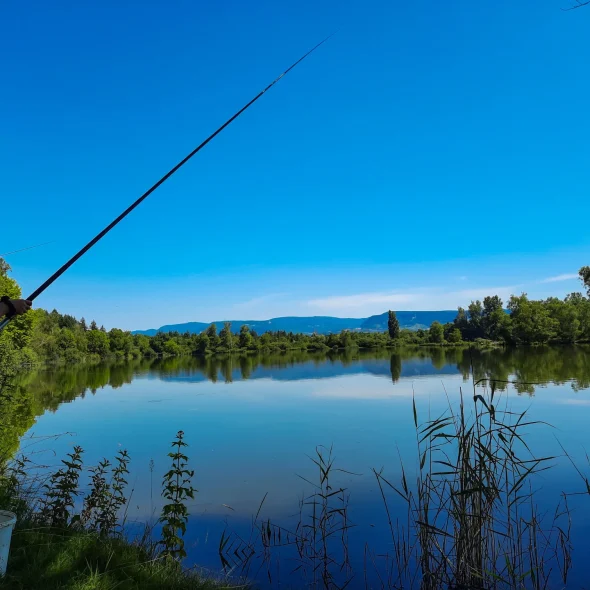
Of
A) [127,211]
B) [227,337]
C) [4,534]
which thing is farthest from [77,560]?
[227,337]

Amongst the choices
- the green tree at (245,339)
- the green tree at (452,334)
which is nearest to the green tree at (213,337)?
the green tree at (245,339)

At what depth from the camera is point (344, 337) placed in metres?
82.1

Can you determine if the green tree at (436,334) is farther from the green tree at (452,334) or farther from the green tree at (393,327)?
the green tree at (393,327)

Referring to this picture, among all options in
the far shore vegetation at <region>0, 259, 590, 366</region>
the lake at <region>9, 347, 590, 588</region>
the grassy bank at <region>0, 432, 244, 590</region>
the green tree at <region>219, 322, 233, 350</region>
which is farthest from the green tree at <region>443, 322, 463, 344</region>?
the grassy bank at <region>0, 432, 244, 590</region>

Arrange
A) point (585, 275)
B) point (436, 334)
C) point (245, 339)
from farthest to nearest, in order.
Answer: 1. point (245, 339)
2. point (436, 334)
3. point (585, 275)

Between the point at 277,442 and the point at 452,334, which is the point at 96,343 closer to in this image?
the point at 452,334

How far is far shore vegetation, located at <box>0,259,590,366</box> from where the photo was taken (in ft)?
199

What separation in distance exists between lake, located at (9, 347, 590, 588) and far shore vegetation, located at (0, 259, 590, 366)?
1358 inches

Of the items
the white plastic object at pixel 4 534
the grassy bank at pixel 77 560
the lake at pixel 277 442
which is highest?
the white plastic object at pixel 4 534

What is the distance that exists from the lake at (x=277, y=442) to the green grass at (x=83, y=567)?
4.88 ft

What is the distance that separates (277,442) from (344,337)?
71.7m

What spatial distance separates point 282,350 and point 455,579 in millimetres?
75703

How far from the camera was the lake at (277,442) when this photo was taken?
5898 millimetres

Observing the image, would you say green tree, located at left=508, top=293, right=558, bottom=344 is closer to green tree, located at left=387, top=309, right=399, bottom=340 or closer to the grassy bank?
green tree, located at left=387, top=309, right=399, bottom=340
